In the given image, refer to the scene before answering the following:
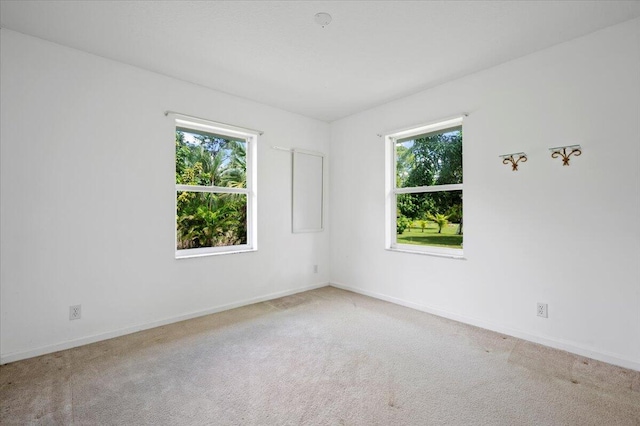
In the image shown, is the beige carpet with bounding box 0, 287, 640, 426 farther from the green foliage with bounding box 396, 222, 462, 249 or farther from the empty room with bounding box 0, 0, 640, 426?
the green foliage with bounding box 396, 222, 462, 249

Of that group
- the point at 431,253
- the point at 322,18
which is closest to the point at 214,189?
the point at 322,18

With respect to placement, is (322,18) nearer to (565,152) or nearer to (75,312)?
(565,152)

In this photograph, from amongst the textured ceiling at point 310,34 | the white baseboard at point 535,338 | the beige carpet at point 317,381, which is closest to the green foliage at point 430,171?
the textured ceiling at point 310,34

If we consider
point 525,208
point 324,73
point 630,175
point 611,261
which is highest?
point 324,73

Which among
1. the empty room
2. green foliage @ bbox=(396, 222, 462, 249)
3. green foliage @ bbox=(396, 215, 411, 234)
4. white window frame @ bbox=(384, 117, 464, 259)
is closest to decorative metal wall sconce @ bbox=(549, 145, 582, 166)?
the empty room

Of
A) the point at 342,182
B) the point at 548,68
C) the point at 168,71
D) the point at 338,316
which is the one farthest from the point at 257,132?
the point at 548,68

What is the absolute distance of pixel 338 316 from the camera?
346 centimetres

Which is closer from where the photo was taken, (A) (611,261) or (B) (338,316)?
(A) (611,261)

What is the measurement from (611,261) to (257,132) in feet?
12.4

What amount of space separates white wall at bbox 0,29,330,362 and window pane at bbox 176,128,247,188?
0.24 metres

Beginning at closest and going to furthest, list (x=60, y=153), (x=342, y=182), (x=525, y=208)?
(x=60, y=153) → (x=525, y=208) → (x=342, y=182)

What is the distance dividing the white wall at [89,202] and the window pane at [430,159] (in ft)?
7.53

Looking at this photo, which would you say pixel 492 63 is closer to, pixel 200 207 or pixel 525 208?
pixel 525 208

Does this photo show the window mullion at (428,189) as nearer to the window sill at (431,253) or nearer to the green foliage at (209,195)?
the window sill at (431,253)
